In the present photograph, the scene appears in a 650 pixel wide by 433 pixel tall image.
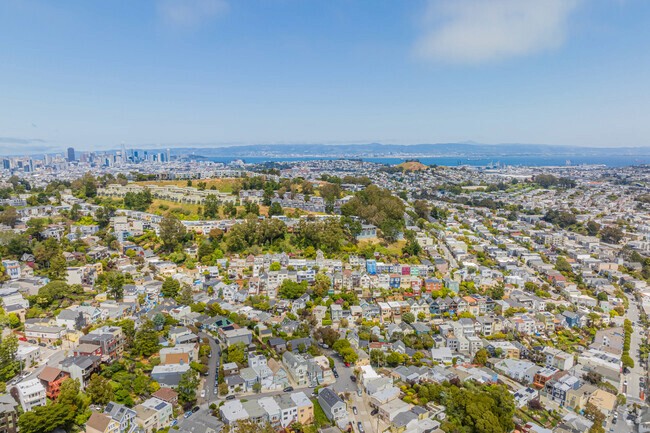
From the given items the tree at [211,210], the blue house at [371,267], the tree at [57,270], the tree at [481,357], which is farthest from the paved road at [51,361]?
the tree at [211,210]

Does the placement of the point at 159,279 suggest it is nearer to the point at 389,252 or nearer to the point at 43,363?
the point at 43,363

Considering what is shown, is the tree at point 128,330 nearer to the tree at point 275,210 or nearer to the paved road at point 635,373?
the tree at point 275,210

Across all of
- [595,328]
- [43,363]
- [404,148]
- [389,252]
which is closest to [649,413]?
[595,328]

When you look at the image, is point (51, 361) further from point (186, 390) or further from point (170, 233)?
point (170, 233)

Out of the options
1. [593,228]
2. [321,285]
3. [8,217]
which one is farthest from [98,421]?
[593,228]

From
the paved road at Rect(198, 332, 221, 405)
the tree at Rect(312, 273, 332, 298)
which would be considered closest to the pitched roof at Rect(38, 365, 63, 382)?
the paved road at Rect(198, 332, 221, 405)
